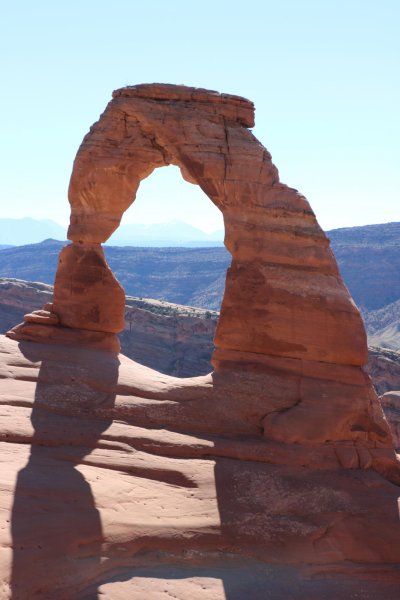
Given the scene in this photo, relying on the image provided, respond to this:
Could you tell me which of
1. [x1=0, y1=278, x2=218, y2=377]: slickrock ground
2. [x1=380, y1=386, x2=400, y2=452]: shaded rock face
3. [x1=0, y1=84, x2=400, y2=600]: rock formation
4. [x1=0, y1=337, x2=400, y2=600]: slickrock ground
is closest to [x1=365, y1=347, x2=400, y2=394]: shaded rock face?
[x1=380, y1=386, x2=400, y2=452]: shaded rock face

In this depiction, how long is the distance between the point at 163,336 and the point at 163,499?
3403 cm

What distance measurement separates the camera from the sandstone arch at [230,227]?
1559cm

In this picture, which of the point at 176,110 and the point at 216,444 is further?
the point at 176,110

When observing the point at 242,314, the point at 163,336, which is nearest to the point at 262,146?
the point at 242,314

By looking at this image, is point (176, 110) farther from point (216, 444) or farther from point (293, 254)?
point (216, 444)

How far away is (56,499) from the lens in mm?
11359

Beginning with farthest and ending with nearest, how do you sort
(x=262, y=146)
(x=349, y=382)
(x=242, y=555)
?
(x=262, y=146) < (x=349, y=382) < (x=242, y=555)

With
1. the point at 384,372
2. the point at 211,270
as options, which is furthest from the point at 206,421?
the point at 211,270

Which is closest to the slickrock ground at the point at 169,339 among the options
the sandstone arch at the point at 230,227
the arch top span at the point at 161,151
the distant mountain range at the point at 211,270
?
the distant mountain range at the point at 211,270

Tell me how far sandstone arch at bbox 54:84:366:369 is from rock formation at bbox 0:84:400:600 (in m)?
0.03

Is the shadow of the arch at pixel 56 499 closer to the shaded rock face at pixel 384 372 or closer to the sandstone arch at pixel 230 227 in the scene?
the sandstone arch at pixel 230 227

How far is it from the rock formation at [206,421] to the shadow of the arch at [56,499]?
3cm

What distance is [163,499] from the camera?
1228cm

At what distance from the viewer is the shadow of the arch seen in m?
9.99
